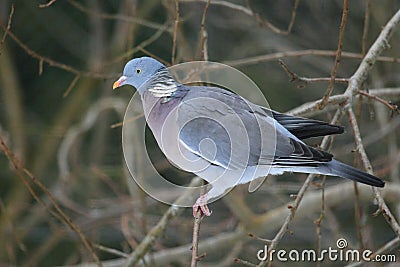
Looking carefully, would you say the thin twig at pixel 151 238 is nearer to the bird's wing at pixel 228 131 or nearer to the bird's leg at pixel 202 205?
the bird's leg at pixel 202 205

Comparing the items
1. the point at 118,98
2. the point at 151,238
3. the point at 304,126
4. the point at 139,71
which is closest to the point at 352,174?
the point at 304,126

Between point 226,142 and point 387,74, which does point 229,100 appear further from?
point 387,74

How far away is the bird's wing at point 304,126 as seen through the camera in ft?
7.95

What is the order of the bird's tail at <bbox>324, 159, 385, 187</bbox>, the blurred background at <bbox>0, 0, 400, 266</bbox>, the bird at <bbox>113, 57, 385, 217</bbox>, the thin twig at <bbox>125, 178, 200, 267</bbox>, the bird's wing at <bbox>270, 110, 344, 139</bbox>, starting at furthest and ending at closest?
1. the blurred background at <bbox>0, 0, 400, 266</bbox>
2. the thin twig at <bbox>125, 178, 200, 267</bbox>
3. the bird at <bbox>113, 57, 385, 217</bbox>
4. the bird's wing at <bbox>270, 110, 344, 139</bbox>
5. the bird's tail at <bbox>324, 159, 385, 187</bbox>

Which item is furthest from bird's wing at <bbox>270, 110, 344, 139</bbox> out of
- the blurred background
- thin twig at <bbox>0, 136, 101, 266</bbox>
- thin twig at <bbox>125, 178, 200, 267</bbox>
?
the blurred background

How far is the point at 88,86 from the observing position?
5.27 meters

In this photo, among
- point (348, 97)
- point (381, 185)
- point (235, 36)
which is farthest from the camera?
point (235, 36)

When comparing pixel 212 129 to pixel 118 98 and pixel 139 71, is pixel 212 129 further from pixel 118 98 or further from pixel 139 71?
pixel 118 98

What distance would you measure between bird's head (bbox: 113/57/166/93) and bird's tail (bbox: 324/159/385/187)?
69cm

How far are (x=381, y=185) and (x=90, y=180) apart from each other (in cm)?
319

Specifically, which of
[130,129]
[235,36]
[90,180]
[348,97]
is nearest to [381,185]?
[348,97]

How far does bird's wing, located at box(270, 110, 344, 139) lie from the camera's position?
2424mm

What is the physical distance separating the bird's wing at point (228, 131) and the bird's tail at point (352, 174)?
18 cm

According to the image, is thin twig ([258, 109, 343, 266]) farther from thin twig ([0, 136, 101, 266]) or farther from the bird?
thin twig ([0, 136, 101, 266])
